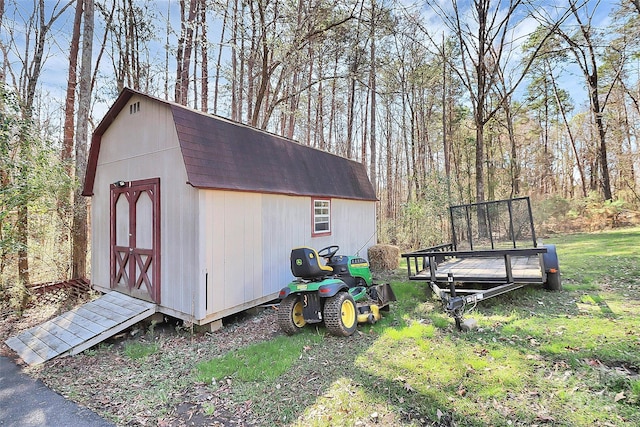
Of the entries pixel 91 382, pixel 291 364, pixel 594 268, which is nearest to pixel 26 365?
pixel 91 382

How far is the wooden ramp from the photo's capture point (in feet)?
13.5

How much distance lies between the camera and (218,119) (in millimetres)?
5488

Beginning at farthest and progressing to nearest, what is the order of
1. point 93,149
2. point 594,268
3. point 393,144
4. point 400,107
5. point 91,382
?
point 393,144 → point 400,107 → point 594,268 → point 93,149 → point 91,382

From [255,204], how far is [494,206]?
646 centimetres

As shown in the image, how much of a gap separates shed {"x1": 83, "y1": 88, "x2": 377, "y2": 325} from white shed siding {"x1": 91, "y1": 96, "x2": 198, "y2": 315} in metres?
0.02

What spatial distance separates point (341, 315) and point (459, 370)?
159cm

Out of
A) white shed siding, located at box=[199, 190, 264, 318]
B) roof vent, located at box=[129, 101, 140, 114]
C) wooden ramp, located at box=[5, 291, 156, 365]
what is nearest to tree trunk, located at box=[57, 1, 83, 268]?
roof vent, located at box=[129, 101, 140, 114]

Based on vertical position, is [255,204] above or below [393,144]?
below

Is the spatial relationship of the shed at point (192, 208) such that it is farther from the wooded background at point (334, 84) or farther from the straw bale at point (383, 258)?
the straw bale at point (383, 258)

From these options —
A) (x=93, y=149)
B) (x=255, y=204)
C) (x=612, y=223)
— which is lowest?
(x=612, y=223)

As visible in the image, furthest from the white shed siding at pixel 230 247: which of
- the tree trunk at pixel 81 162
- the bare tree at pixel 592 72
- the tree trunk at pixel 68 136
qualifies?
the bare tree at pixel 592 72

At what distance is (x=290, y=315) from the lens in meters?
4.40

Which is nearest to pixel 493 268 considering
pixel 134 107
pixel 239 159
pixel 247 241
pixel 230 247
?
pixel 247 241

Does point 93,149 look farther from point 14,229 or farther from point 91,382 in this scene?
point 91,382
